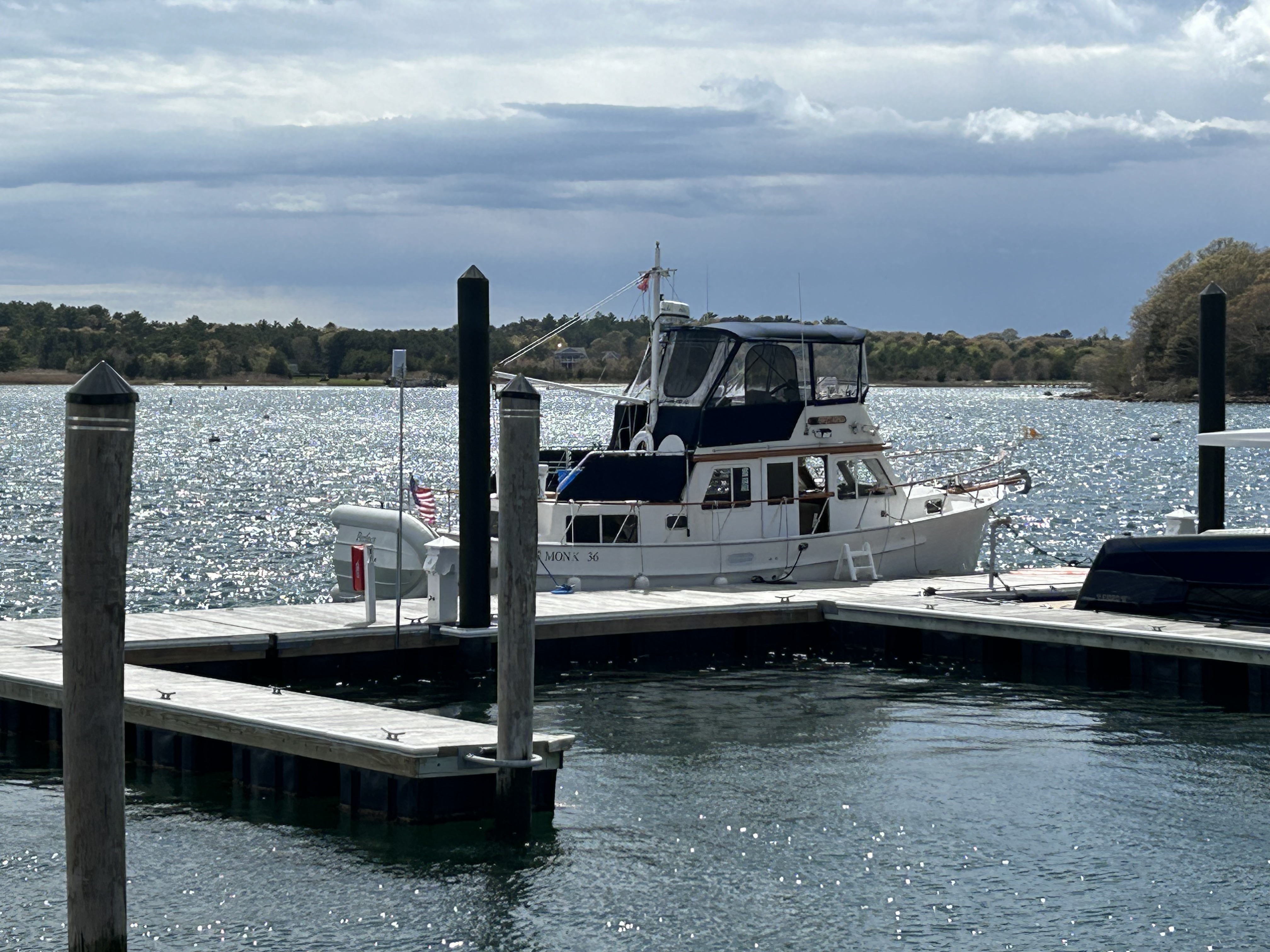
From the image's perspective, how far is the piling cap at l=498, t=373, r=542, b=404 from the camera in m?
12.7

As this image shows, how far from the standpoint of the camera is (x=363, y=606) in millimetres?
20672

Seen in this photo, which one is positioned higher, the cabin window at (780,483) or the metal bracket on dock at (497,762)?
the cabin window at (780,483)

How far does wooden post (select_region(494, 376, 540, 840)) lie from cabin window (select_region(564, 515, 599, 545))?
10.3 meters

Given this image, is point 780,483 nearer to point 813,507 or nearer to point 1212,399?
point 813,507

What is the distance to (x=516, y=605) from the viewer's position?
1248cm

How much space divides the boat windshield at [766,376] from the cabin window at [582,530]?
243 cm

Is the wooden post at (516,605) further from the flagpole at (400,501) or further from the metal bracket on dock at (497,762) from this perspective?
the flagpole at (400,501)

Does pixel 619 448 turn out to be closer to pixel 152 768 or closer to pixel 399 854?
pixel 152 768

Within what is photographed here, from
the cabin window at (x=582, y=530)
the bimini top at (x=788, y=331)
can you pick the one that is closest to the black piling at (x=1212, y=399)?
the bimini top at (x=788, y=331)

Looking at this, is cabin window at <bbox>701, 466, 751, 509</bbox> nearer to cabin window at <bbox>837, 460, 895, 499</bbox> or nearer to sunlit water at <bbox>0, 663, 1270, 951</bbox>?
cabin window at <bbox>837, 460, 895, 499</bbox>

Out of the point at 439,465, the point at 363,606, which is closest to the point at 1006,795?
the point at 363,606

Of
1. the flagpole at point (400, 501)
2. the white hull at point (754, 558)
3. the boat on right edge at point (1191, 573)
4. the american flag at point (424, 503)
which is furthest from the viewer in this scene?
the american flag at point (424, 503)

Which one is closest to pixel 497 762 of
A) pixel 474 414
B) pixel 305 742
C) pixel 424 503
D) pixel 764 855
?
pixel 305 742

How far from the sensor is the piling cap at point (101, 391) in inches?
325
